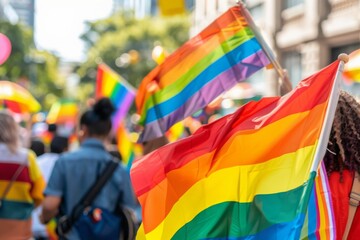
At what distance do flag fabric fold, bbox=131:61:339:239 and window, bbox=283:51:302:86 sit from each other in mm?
17261

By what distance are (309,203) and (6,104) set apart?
9.05 meters

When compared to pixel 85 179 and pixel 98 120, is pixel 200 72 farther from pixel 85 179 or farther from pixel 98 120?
pixel 85 179

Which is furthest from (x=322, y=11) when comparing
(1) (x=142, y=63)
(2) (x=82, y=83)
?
(2) (x=82, y=83)

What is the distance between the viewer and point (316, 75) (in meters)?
3.06

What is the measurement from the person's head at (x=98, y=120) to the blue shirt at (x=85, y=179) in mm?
123

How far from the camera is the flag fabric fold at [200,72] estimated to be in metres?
4.66

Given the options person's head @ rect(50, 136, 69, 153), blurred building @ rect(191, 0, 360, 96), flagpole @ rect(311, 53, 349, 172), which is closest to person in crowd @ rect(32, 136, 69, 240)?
person's head @ rect(50, 136, 69, 153)

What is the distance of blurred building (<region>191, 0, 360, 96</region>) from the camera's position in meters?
17.2

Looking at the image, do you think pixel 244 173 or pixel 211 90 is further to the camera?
pixel 211 90

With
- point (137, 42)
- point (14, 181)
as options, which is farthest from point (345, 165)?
point (137, 42)

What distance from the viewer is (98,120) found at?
5.37 m

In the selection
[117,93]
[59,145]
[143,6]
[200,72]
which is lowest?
[59,145]

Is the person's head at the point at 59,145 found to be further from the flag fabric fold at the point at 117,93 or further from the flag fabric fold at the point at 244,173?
the flag fabric fold at the point at 244,173

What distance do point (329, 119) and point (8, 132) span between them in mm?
3086
